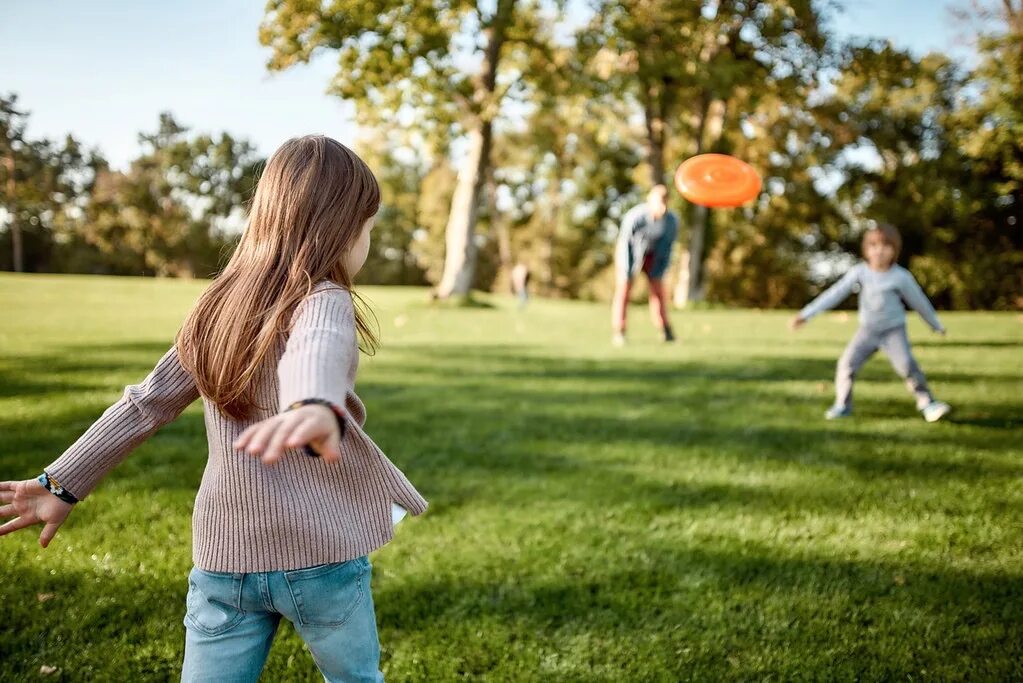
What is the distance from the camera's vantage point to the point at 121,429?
1.69 metres

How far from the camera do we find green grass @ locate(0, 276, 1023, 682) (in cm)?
255

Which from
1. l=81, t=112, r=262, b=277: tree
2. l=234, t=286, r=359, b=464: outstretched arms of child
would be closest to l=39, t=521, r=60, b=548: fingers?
l=234, t=286, r=359, b=464: outstretched arms of child

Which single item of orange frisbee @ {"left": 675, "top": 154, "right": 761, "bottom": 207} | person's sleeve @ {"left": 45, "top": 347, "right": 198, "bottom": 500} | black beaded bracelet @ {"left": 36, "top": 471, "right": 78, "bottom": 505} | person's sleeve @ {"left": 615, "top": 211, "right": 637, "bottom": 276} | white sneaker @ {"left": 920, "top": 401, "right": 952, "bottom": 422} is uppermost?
orange frisbee @ {"left": 675, "top": 154, "right": 761, "bottom": 207}

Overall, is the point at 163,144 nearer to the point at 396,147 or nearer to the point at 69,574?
the point at 396,147

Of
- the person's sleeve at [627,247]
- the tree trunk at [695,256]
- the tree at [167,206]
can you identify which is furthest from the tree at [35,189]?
the tree trunk at [695,256]

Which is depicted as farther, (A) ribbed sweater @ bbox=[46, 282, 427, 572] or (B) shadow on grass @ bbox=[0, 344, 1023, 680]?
(B) shadow on grass @ bbox=[0, 344, 1023, 680]

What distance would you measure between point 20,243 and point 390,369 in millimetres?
47929

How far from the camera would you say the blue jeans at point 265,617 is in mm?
1579

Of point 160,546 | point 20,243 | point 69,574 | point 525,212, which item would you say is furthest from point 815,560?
point 20,243

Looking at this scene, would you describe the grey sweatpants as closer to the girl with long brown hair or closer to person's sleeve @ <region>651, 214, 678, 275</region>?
person's sleeve @ <region>651, 214, 678, 275</region>

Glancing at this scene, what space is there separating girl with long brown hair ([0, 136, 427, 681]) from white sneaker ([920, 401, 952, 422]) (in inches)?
211

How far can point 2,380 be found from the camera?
6.98 metres

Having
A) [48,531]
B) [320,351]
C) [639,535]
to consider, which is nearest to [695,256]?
[639,535]

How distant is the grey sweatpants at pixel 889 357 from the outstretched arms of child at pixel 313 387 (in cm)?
540
